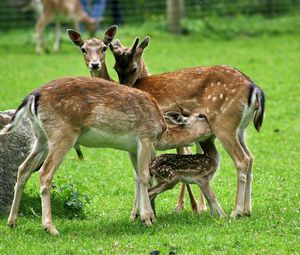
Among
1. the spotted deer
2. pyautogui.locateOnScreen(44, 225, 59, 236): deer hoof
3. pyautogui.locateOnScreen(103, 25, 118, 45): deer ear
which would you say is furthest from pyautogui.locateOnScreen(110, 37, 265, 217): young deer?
pyautogui.locateOnScreen(44, 225, 59, 236): deer hoof

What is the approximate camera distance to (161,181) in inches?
359

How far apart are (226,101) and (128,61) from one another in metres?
1.55

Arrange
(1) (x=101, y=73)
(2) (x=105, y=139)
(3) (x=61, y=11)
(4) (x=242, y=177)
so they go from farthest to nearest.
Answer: (3) (x=61, y=11)
(1) (x=101, y=73)
(4) (x=242, y=177)
(2) (x=105, y=139)

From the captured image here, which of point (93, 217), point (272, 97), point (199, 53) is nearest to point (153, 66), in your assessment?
point (199, 53)

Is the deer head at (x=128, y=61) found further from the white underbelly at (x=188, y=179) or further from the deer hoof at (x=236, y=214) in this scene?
the deer hoof at (x=236, y=214)

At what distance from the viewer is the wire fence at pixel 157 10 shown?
2536 cm

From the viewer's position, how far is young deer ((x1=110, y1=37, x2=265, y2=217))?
9.19 meters

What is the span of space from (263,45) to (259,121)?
13.5 meters

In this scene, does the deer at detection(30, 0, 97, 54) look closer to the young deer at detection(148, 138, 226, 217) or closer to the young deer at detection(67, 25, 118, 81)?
the young deer at detection(67, 25, 118, 81)

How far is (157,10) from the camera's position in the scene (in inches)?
1016

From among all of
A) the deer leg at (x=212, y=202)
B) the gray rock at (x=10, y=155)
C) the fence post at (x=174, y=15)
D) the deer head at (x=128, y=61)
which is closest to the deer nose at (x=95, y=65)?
the deer head at (x=128, y=61)

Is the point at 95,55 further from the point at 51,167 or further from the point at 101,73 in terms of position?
the point at 51,167

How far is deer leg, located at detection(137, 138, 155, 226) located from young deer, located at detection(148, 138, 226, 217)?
17cm

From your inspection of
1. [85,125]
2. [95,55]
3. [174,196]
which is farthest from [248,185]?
[95,55]
